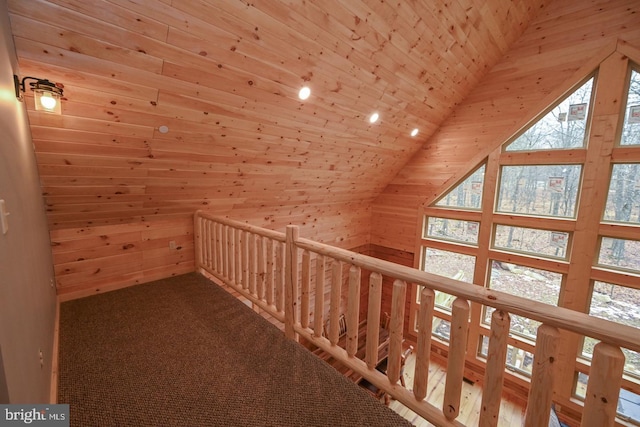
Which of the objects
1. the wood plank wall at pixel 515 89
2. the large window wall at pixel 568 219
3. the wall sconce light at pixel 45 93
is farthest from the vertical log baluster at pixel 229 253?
the large window wall at pixel 568 219

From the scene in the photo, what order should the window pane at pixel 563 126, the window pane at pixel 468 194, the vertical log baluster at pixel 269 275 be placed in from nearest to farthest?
the vertical log baluster at pixel 269 275 < the window pane at pixel 563 126 < the window pane at pixel 468 194

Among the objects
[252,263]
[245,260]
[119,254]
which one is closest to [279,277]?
[252,263]

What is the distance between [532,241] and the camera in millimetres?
4109

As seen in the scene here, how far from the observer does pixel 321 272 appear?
187 cm

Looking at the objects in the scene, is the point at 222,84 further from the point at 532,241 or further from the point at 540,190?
the point at 532,241

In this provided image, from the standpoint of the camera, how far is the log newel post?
2010 millimetres

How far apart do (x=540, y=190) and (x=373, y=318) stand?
3882 mm

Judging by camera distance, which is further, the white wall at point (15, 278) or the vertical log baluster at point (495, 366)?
the vertical log baluster at point (495, 366)

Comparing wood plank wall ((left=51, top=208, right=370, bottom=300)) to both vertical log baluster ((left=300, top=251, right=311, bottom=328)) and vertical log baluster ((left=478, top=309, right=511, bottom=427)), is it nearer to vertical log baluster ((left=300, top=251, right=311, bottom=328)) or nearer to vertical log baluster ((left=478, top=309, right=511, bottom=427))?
vertical log baluster ((left=300, top=251, right=311, bottom=328))

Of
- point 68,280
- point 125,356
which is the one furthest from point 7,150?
point 68,280

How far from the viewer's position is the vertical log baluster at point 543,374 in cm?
103

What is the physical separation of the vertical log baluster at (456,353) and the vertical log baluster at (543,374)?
0.26 m

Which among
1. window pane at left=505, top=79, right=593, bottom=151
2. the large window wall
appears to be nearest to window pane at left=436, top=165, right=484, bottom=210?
the large window wall

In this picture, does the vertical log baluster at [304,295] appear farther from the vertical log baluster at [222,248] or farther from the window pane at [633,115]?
the window pane at [633,115]
